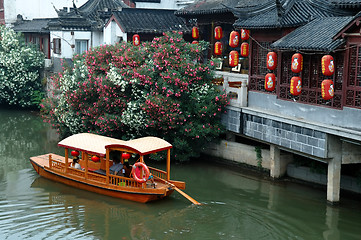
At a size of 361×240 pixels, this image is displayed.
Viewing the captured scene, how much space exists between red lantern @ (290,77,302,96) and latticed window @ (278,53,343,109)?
13.3 inches

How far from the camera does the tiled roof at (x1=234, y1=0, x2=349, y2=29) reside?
19.2m

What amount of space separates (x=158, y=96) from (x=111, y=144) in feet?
12.3

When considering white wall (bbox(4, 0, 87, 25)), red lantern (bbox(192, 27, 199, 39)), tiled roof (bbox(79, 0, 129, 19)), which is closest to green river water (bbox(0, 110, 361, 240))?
red lantern (bbox(192, 27, 199, 39))

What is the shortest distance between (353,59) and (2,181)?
1306cm

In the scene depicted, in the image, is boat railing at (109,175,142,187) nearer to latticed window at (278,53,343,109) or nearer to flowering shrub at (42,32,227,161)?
flowering shrub at (42,32,227,161)

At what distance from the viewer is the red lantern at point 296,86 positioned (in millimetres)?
18219

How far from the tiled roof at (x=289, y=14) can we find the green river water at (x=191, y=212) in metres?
5.66

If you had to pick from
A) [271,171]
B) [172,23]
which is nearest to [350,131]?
[271,171]

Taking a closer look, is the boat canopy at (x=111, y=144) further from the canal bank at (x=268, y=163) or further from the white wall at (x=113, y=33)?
the white wall at (x=113, y=33)

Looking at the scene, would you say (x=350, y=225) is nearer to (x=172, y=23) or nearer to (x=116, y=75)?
(x=116, y=75)

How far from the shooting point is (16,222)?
16219 mm

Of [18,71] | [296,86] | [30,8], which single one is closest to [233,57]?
[296,86]

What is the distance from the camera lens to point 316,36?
17.6 m

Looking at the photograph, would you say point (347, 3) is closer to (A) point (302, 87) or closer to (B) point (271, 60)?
(A) point (302, 87)
